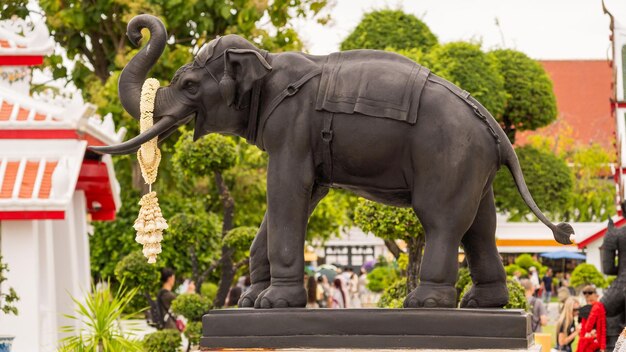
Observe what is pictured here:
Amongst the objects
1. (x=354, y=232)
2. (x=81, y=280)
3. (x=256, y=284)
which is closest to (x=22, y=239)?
(x=81, y=280)

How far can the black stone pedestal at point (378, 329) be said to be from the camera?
4.83 metres

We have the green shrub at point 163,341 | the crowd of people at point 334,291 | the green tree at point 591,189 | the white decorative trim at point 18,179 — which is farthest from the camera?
the green tree at point 591,189

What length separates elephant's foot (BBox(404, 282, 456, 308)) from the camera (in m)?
4.96

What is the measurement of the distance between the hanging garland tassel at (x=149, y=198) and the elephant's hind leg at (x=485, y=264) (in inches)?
51.5

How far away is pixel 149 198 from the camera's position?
509cm

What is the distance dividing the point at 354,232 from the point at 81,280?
37.3 meters

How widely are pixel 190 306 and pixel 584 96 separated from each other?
48.4 meters

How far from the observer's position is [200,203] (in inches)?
851

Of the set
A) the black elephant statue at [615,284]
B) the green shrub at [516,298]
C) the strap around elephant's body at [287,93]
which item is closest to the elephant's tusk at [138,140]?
the strap around elephant's body at [287,93]

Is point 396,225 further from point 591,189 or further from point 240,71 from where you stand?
point 591,189

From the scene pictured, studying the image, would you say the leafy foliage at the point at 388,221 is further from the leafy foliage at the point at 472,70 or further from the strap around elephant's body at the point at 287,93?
the leafy foliage at the point at 472,70

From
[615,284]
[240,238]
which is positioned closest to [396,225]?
[615,284]

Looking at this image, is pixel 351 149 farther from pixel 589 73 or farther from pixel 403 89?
pixel 589 73

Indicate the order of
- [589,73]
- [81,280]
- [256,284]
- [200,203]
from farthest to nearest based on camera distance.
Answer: [589,73]
[200,203]
[81,280]
[256,284]
